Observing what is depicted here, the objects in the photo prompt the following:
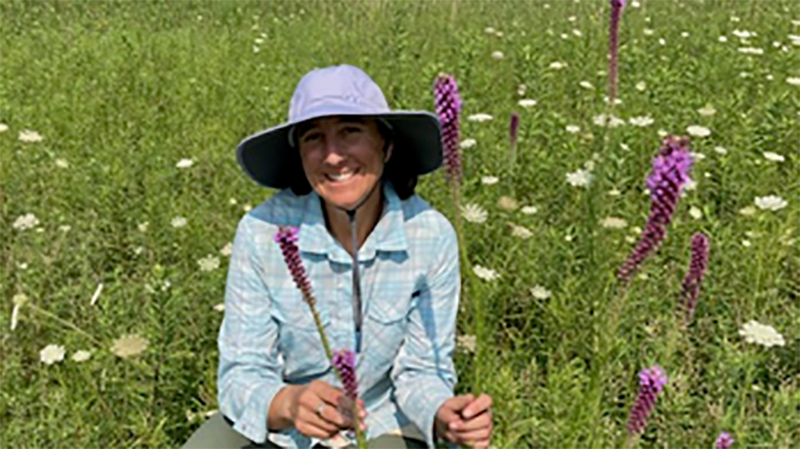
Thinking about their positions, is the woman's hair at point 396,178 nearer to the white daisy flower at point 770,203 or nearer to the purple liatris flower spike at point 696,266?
the purple liatris flower spike at point 696,266

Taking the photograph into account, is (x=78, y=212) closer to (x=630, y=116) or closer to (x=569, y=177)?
(x=569, y=177)

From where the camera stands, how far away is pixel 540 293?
314cm

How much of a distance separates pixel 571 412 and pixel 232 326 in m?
1.13

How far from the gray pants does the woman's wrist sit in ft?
Result: 0.94

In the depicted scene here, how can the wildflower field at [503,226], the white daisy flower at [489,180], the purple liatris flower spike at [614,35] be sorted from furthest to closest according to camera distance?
1. the white daisy flower at [489,180]
2. the wildflower field at [503,226]
3. the purple liatris flower spike at [614,35]

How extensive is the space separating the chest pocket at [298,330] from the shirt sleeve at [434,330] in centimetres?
23

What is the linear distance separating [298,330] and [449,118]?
1201mm

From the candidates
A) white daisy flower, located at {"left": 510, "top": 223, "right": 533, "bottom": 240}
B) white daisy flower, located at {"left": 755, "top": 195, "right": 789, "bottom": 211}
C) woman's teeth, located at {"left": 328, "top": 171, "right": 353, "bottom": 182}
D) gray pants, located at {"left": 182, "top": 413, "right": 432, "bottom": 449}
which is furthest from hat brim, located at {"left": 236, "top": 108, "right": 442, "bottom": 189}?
white daisy flower, located at {"left": 755, "top": 195, "right": 789, "bottom": 211}

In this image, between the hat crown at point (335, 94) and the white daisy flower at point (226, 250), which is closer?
the hat crown at point (335, 94)

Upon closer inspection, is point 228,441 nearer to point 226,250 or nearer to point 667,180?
point 226,250

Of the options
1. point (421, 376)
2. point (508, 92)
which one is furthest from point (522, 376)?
point (508, 92)

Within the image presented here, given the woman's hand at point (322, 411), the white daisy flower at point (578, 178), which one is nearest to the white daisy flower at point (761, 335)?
the white daisy flower at point (578, 178)

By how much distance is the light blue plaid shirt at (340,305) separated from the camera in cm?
214

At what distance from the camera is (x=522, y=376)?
115 inches
